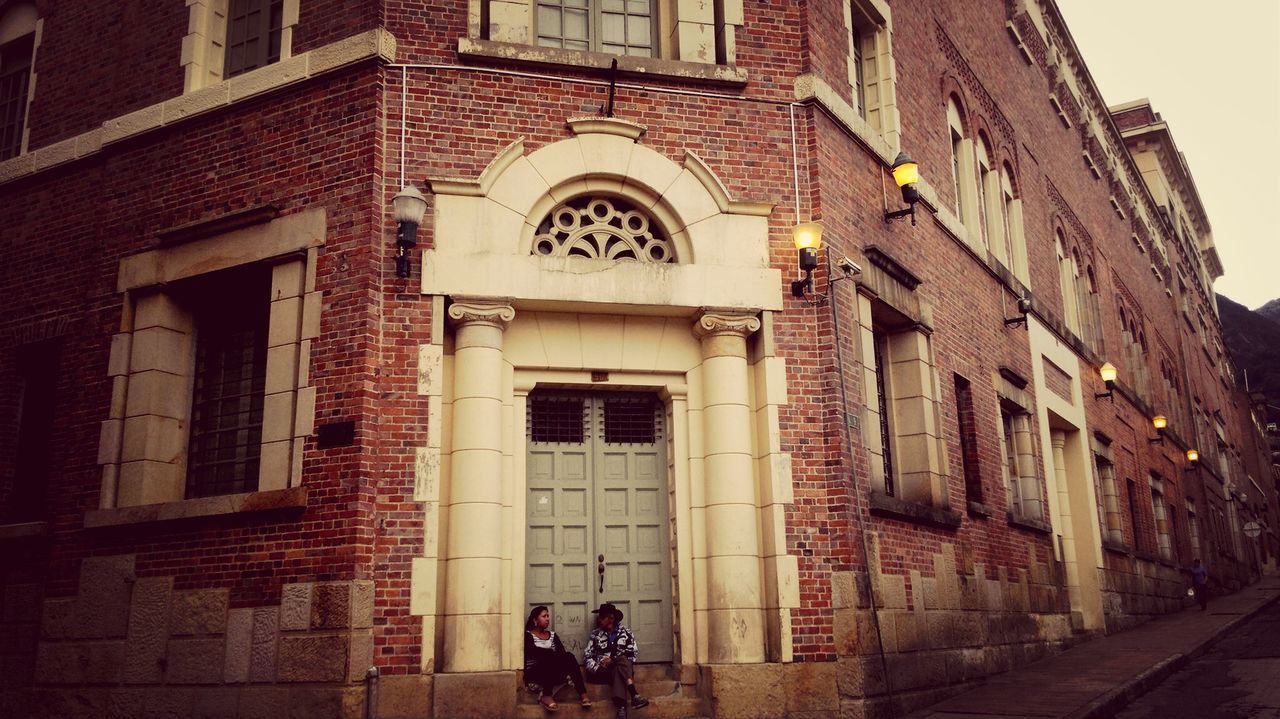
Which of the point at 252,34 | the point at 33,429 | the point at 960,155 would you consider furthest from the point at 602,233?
the point at 960,155

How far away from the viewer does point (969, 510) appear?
14.0 m

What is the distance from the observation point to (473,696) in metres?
9.19

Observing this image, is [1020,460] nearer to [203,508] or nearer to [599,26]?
Answer: [599,26]

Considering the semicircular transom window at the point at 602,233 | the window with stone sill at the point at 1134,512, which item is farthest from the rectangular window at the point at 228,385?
the window with stone sill at the point at 1134,512

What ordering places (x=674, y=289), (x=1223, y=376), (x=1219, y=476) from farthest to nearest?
(x=1223, y=376) < (x=1219, y=476) < (x=674, y=289)

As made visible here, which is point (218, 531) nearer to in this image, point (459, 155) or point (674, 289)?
point (459, 155)

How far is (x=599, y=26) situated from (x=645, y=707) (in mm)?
7411

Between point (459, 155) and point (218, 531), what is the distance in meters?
4.45

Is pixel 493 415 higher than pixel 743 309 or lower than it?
lower

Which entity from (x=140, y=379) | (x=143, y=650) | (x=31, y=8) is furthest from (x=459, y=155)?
(x=31, y=8)

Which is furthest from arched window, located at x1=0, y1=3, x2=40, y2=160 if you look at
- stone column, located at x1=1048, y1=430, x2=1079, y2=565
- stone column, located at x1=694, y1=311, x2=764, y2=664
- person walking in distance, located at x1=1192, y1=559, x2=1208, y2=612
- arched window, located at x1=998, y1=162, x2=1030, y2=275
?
person walking in distance, located at x1=1192, y1=559, x2=1208, y2=612

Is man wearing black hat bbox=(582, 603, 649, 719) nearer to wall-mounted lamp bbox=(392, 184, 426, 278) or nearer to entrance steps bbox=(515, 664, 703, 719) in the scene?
entrance steps bbox=(515, 664, 703, 719)

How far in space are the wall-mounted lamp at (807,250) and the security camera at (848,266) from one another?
1.61 feet

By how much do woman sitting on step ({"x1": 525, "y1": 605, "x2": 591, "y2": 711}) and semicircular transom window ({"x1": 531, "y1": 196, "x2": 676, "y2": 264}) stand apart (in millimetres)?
3759
